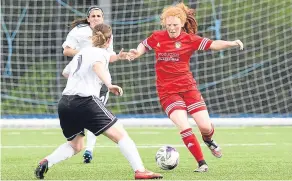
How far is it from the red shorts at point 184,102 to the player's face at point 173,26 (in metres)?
0.60

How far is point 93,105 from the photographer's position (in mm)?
7773

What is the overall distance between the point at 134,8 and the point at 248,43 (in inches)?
86.1

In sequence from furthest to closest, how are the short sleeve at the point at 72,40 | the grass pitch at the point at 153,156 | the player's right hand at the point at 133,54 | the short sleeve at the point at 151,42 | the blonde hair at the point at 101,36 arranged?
the short sleeve at the point at 72,40 < the short sleeve at the point at 151,42 < the player's right hand at the point at 133,54 < the grass pitch at the point at 153,156 < the blonde hair at the point at 101,36

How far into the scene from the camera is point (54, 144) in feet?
41.1

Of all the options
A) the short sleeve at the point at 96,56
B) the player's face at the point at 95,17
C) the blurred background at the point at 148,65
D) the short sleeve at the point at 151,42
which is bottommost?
the blurred background at the point at 148,65

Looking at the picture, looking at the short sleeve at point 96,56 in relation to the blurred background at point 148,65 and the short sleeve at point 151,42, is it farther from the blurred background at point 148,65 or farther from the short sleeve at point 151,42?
the blurred background at point 148,65

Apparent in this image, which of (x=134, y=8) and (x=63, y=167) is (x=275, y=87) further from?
(x=63, y=167)

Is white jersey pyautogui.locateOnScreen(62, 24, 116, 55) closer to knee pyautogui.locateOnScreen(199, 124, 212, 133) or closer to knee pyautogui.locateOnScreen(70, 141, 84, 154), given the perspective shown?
knee pyautogui.locateOnScreen(199, 124, 212, 133)

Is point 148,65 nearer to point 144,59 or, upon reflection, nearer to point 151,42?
point 144,59

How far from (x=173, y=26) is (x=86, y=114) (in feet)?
5.57

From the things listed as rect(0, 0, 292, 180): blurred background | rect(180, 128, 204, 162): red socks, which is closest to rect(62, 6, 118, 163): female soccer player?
rect(180, 128, 204, 162): red socks

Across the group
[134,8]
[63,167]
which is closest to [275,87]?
[134,8]

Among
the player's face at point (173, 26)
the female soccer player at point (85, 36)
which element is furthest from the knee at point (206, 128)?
the female soccer player at point (85, 36)

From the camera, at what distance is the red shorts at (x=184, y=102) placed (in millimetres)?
8977
